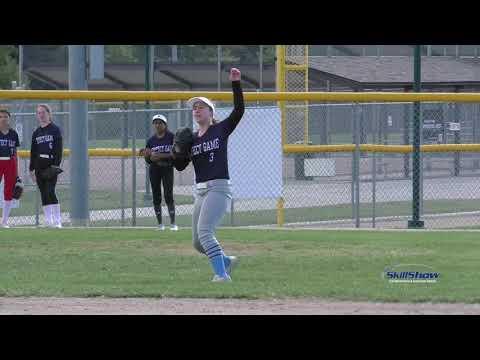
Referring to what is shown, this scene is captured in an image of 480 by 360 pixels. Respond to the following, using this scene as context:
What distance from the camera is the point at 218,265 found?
10352 mm

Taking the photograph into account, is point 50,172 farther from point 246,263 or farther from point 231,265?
point 231,265

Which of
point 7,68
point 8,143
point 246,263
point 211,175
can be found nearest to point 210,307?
point 211,175

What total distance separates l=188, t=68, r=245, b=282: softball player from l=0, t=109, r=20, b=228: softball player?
19.7 ft

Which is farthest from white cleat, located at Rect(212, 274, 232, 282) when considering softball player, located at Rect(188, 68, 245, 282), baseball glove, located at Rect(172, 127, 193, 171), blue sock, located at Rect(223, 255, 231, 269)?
baseball glove, located at Rect(172, 127, 193, 171)

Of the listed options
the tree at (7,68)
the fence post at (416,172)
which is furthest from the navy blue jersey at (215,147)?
the tree at (7,68)

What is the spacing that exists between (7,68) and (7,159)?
24.1 metres

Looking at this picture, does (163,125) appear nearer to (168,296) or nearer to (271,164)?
(271,164)

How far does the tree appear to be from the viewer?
3891 centimetres

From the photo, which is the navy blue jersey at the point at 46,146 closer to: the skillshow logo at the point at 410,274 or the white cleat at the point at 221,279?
the white cleat at the point at 221,279

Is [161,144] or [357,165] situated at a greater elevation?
[161,144]

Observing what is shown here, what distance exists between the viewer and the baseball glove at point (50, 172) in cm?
1541

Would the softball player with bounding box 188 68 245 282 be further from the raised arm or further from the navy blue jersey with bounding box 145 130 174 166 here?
the navy blue jersey with bounding box 145 130 174 166

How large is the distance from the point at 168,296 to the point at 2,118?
6887 mm

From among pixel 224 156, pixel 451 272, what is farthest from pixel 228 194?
pixel 451 272
